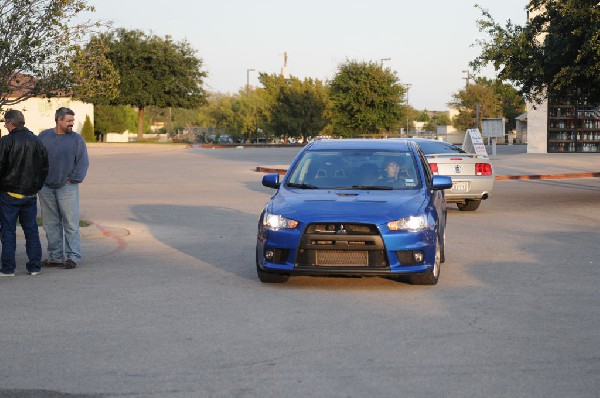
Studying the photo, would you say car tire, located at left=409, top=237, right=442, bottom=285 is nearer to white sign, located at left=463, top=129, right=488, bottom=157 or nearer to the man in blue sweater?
the man in blue sweater

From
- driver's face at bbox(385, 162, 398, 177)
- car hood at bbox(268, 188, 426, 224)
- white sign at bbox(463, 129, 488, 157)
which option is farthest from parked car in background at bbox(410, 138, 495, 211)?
white sign at bbox(463, 129, 488, 157)

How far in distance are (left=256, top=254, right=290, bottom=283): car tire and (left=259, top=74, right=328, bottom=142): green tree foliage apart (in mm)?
85285

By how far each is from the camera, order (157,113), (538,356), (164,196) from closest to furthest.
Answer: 1. (538,356)
2. (164,196)
3. (157,113)

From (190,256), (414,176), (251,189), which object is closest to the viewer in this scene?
(414,176)

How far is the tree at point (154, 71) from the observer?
7388 centimetres

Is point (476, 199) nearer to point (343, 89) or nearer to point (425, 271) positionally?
point (425, 271)

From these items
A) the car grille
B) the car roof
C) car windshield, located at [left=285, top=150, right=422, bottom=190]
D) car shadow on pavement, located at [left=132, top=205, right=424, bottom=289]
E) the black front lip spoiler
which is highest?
the car roof

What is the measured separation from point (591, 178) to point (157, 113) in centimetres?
13370

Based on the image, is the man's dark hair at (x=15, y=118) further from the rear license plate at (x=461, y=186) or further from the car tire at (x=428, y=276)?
the rear license plate at (x=461, y=186)

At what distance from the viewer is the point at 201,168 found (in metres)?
39.3

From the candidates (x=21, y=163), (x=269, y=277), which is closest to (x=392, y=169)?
(x=269, y=277)

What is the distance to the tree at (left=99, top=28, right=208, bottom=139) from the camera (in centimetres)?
7388

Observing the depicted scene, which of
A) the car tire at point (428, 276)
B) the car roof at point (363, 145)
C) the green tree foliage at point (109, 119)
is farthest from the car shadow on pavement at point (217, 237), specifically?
the green tree foliage at point (109, 119)

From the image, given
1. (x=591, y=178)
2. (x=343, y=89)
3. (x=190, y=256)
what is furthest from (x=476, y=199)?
(x=343, y=89)
